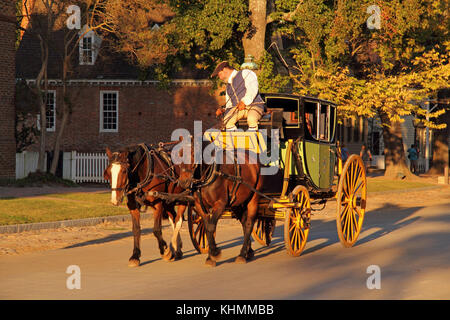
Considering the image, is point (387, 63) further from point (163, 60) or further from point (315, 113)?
point (315, 113)

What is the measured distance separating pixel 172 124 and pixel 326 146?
27.4 meters

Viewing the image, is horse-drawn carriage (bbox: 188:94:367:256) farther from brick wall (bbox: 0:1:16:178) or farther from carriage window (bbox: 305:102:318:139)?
brick wall (bbox: 0:1:16:178)

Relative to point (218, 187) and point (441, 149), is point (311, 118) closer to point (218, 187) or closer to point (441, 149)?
point (218, 187)

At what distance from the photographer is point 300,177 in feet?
41.6

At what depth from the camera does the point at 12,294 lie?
896 cm

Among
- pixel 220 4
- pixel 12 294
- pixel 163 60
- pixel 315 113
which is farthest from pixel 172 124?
pixel 12 294

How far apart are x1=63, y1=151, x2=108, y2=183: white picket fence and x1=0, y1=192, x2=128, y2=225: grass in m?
9.38

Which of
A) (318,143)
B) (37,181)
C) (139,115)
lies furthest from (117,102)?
(318,143)

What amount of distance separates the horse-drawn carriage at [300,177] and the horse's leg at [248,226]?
23 cm

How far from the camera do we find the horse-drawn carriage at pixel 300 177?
12172mm

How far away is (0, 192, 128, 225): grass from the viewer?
688 inches

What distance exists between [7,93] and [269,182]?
795 inches

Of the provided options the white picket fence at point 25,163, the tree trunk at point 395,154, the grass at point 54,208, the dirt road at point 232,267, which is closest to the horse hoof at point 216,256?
the dirt road at point 232,267

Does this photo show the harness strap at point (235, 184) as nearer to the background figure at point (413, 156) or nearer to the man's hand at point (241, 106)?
the man's hand at point (241, 106)
